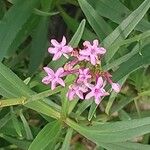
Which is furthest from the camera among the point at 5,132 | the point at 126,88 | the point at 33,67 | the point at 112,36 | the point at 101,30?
the point at 126,88

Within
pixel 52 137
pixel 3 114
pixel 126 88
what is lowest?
pixel 52 137

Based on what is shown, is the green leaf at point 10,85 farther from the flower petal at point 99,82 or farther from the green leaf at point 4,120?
the green leaf at point 4,120

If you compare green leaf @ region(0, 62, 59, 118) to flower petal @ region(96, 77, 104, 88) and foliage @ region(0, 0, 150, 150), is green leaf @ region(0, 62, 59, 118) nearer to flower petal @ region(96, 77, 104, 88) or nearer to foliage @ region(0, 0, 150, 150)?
foliage @ region(0, 0, 150, 150)

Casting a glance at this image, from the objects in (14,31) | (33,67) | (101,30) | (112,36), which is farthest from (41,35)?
(112,36)

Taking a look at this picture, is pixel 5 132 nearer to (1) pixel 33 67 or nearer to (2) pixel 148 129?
(1) pixel 33 67

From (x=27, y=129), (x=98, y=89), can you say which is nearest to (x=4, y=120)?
(x=27, y=129)

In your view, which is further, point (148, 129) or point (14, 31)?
point (14, 31)

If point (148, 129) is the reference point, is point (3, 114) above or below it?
above

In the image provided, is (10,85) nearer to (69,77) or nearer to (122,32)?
(69,77)
